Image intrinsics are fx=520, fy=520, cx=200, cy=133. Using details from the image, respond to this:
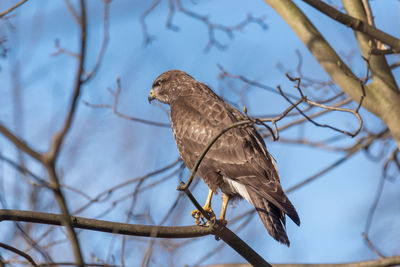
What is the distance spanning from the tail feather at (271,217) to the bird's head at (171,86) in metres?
1.76

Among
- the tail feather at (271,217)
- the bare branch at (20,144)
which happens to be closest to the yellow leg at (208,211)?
the tail feather at (271,217)

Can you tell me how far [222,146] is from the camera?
17.3 ft

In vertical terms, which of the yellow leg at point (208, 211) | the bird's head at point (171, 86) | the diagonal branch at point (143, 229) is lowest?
the diagonal branch at point (143, 229)

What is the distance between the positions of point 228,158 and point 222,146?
0.16 m

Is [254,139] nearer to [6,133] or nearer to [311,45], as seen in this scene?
[311,45]

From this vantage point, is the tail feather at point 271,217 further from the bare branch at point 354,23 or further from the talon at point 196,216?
the bare branch at point 354,23

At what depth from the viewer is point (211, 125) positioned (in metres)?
5.36

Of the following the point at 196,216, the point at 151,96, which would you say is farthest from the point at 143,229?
the point at 151,96

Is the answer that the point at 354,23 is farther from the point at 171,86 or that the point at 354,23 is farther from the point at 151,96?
the point at 151,96

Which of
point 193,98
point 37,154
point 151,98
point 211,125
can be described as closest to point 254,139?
point 211,125

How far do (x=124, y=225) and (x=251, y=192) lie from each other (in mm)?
1522

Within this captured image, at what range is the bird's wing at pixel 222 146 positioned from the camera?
4.99 metres

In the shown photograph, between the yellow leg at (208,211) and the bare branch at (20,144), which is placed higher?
the yellow leg at (208,211)

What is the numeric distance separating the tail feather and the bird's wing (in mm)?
108
